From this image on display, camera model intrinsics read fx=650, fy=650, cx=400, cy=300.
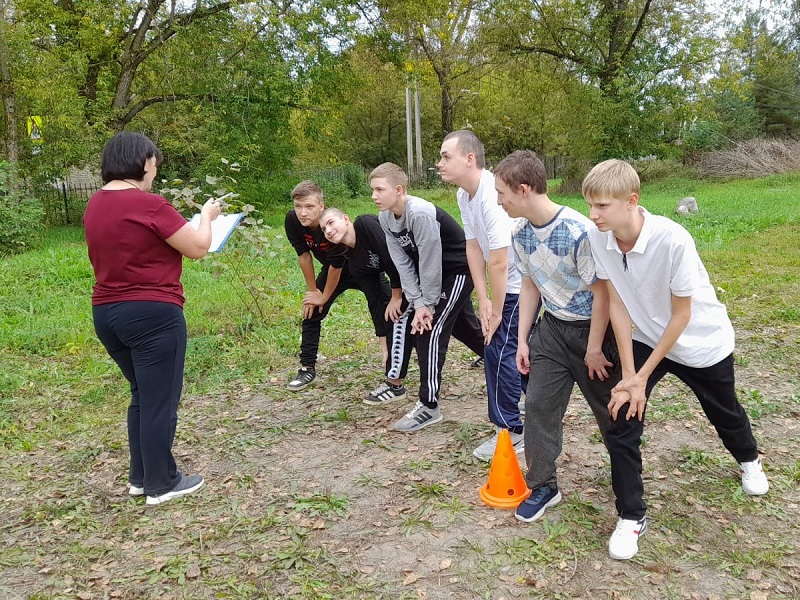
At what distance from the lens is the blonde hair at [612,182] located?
2488 millimetres

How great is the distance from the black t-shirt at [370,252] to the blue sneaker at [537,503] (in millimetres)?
1737

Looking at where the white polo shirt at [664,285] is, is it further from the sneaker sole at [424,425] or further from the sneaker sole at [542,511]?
the sneaker sole at [424,425]

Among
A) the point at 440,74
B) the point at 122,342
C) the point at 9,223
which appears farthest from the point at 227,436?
the point at 440,74

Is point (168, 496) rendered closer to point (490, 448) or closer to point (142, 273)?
point (142, 273)

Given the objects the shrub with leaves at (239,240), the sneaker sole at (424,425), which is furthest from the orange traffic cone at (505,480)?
the shrub with leaves at (239,240)

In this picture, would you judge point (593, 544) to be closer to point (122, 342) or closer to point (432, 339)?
point (432, 339)

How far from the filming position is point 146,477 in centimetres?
349

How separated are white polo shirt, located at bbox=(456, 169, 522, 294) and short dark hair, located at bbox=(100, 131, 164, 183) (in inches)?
64.5

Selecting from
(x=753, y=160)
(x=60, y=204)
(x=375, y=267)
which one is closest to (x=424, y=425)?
(x=375, y=267)

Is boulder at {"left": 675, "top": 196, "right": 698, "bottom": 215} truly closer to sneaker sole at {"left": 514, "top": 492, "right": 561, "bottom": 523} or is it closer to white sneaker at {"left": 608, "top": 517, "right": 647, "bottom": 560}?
sneaker sole at {"left": 514, "top": 492, "right": 561, "bottom": 523}

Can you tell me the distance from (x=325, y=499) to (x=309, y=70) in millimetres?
16137

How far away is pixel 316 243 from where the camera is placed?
15.9 ft

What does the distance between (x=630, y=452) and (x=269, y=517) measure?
182 centimetres

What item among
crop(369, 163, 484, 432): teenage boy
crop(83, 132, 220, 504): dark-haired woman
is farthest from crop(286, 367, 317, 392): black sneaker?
crop(83, 132, 220, 504): dark-haired woman
